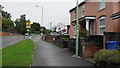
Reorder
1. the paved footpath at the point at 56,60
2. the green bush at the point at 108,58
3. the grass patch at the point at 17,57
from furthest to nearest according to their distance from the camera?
the paved footpath at the point at 56,60
the grass patch at the point at 17,57
the green bush at the point at 108,58

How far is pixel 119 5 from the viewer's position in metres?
16.8

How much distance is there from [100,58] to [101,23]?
35.1ft

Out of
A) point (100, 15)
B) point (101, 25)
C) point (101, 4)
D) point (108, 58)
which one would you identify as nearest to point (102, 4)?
point (101, 4)

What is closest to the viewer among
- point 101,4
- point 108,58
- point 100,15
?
point 108,58

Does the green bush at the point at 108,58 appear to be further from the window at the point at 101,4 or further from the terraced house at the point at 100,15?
the window at the point at 101,4

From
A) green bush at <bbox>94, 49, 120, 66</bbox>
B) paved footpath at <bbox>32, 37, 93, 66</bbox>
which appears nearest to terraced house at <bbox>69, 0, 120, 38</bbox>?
paved footpath at <bbox>32, 37, 93, 66</bbox>

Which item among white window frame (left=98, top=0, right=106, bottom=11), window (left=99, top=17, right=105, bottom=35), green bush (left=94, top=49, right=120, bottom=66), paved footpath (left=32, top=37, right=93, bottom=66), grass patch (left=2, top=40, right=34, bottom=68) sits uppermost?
white window frame (left=98, top=0, right=106, bottom=11)

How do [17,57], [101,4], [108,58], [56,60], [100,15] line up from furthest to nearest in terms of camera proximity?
[101,4] → [100,15] → [17,57] → [56,60] → [108,58]

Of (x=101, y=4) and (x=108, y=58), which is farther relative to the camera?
(x=101, y=4)

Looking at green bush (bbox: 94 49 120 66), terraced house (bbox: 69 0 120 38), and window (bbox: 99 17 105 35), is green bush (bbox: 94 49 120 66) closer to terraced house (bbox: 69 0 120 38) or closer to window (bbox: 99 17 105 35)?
terraced house (bbox: 69 0 120 38)

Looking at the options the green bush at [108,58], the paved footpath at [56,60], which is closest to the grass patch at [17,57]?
the paved footpath at [56,60]

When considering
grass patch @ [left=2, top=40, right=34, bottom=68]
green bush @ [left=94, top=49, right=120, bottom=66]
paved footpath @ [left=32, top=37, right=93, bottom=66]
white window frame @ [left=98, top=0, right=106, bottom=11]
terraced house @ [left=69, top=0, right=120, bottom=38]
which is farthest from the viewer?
white window frame @ [left=98, top=0, right=106, bottom=11]

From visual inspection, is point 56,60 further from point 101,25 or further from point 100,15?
point 100,15

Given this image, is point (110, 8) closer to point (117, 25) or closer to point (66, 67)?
point (117, 25)
